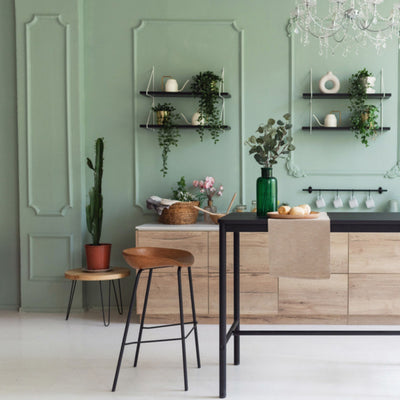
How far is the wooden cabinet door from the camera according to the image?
4613 millimetres

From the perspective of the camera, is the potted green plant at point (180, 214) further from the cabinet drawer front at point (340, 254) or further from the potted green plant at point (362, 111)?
the potted green plant at point (362, 111)

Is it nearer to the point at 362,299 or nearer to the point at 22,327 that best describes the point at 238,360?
the point at 362,299

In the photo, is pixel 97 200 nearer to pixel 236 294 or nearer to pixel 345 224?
pixel 236 294

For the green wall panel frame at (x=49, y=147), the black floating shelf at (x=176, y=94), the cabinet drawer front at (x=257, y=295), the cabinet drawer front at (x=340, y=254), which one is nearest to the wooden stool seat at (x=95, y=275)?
the green wall panel frame at (x=49, y=147)

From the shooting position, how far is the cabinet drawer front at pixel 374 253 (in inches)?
176

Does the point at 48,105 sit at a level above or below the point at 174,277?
above

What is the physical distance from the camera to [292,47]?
16.6 feet

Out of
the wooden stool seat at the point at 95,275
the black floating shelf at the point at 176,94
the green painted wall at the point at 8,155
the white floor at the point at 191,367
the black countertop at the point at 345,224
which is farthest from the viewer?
the green painted wall at the point at 8,155

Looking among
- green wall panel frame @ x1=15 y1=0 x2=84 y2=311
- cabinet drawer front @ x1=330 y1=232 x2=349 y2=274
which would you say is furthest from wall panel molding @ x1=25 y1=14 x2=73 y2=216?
cabinet drawer front @ x1=330 y1=232 x2=349 y2=274

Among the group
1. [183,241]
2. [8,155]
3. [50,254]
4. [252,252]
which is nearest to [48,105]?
[8,155]

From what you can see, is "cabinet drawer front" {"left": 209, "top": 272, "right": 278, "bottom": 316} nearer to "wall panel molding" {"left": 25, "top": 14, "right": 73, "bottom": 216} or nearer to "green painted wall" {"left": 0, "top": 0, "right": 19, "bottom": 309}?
"wall panel molding" {"left": 25, "top": 14, "right": 73, "bottom": 216}

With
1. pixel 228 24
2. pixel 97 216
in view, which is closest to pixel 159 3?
pixel 228 24

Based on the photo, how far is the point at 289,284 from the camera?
4559mm

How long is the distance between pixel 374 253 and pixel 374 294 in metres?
0.33
